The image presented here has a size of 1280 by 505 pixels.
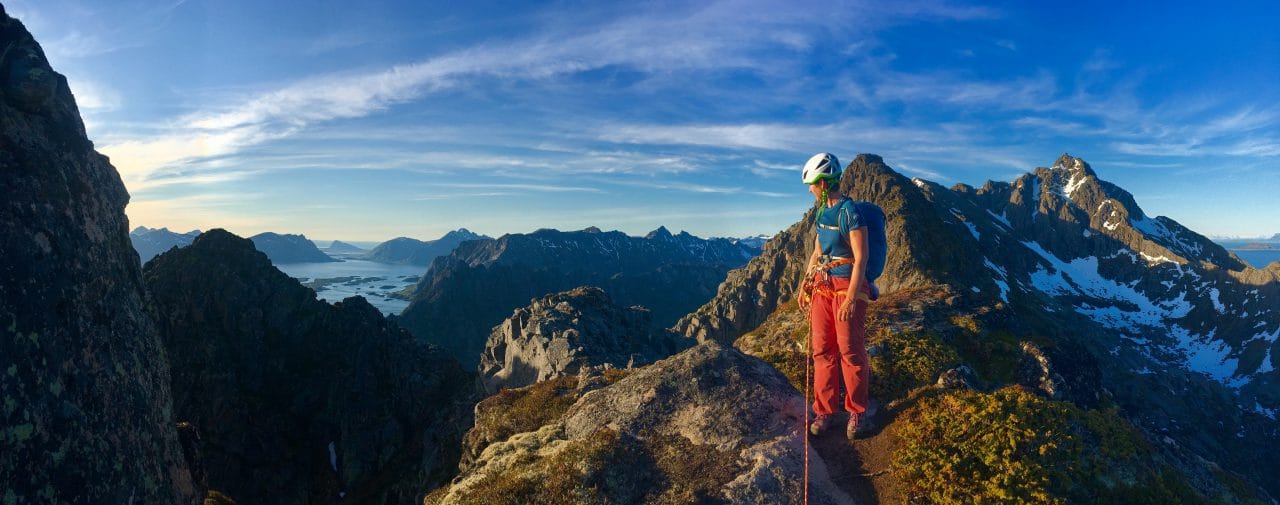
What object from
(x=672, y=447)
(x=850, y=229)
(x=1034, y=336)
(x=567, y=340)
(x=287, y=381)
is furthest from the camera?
(x=287, y=381)

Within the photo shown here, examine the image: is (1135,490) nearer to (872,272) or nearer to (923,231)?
(872,272)

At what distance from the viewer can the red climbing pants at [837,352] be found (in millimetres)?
11172

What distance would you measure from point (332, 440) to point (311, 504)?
1106cm

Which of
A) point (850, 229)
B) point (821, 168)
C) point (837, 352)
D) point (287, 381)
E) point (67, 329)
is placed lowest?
point (287, 381)

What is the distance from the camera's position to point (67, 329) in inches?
500

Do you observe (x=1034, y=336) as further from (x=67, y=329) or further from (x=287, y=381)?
(x=287, y=381)

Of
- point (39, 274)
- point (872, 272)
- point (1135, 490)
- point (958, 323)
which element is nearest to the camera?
point (1135, 490)

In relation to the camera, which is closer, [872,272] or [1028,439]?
[1028,439]

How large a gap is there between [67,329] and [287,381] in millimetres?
87068

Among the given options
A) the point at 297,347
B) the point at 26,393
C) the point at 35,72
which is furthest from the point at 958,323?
the point at 297,347

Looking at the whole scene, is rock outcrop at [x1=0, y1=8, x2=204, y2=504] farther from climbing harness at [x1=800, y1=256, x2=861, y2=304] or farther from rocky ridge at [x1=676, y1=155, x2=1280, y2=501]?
rocky ridge at [x1=676, y1=155, x2=1280, y2=501]

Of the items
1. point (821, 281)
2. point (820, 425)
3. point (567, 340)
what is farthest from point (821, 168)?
point (567, 340)

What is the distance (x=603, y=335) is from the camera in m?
74.1

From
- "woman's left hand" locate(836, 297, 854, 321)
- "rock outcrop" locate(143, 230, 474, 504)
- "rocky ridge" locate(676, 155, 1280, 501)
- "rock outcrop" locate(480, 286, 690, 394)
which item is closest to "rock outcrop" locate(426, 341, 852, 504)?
"woman's left hand" locate(836, 297, 854, 321)
